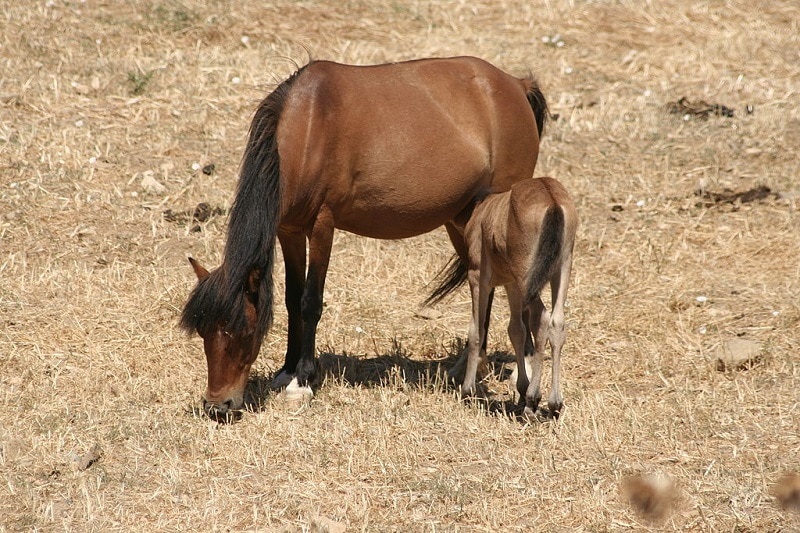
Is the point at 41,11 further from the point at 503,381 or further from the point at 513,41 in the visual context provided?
the point at 503,381

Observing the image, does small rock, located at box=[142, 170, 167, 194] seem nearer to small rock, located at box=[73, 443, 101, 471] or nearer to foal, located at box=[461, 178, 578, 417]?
foal, located at box=[461, 178, 578, 417]

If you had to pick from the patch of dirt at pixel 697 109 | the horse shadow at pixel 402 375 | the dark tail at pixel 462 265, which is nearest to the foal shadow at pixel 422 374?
the horse shadow at pixel 402 375

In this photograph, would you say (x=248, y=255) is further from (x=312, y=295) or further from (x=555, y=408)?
(x=555, y=408)

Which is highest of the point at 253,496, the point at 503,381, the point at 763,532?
the point at 763,532

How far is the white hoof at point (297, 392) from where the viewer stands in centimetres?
650

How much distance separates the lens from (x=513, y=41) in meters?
13.1

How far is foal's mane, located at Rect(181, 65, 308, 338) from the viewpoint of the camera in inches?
230

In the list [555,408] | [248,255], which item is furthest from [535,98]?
[248,255]

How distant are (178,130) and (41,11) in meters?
3.34

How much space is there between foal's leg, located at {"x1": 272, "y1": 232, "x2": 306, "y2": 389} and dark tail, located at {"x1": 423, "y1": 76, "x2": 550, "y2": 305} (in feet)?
3.47

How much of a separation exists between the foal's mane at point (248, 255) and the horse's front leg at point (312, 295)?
1.62 feet

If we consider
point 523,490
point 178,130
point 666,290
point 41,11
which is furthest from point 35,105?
point 523,490

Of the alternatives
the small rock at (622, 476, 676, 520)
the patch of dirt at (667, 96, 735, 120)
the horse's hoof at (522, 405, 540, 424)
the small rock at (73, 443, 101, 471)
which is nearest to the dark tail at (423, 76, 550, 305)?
the horse's hoof at (522, 405, 540, 424)

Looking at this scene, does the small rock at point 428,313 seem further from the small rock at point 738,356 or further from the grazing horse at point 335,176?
the small rock at point 738,356
